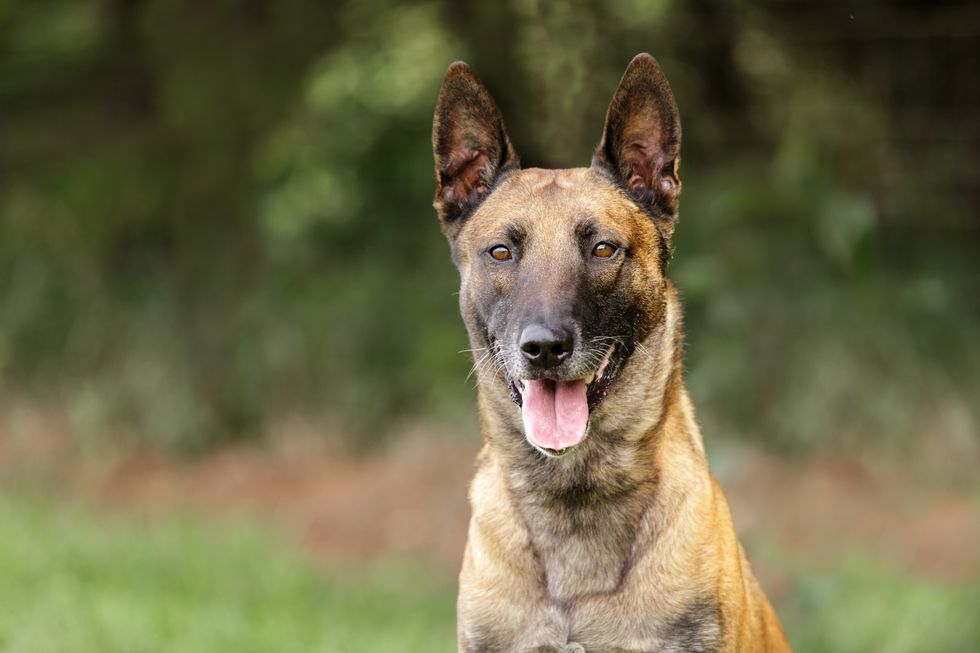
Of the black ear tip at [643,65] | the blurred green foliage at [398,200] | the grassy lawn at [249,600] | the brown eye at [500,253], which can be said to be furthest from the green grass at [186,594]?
the black ear tip at [643,65]

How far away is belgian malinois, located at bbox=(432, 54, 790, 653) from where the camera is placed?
12.4 feet

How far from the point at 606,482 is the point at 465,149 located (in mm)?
1170

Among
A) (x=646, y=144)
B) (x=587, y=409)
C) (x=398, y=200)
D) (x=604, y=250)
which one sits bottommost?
(x=398, y=200)

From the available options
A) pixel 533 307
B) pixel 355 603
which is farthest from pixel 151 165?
pixel 533 307

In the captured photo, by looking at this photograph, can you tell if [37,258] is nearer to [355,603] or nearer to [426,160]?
[426,160]

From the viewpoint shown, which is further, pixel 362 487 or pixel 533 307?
pixel 362 487

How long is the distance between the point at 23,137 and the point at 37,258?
1.02 meters

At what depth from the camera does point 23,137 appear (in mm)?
10570

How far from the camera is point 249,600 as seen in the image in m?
6.94

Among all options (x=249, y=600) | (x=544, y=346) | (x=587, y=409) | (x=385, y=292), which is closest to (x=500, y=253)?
(x=544, y=346)

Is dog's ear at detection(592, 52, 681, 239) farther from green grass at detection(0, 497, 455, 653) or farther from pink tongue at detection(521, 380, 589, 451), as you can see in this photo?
green grass at detection(0, 497, 455, 653)

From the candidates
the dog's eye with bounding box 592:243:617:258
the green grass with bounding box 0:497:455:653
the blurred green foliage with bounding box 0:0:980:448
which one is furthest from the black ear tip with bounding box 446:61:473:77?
the blurred green foliage with bounding box 0:0:980:448

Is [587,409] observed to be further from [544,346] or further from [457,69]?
[457,69]

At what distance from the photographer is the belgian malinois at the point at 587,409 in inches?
148
